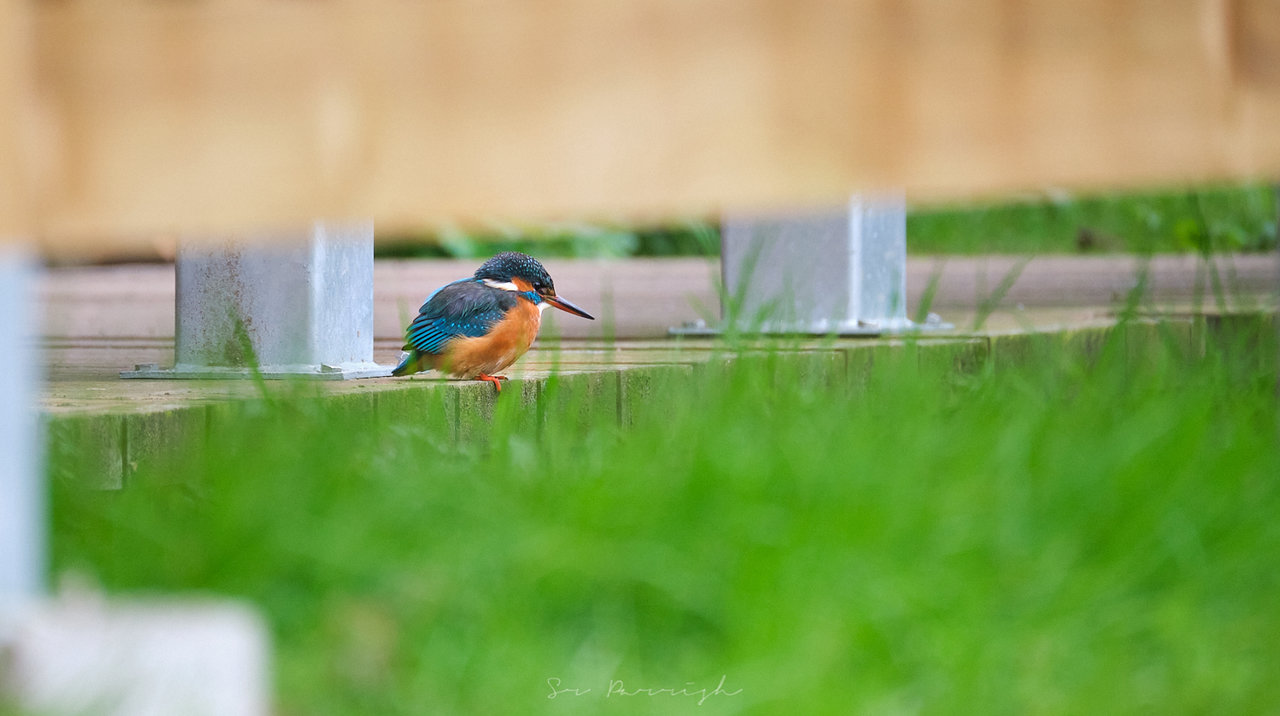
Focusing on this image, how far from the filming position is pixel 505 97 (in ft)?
4.03

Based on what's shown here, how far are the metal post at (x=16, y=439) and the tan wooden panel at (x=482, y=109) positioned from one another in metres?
0.12

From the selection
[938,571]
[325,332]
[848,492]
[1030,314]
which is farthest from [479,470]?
[1030,314]

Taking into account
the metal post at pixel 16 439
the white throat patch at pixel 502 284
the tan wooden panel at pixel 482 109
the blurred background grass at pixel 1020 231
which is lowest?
the metal post at pixel 16 439

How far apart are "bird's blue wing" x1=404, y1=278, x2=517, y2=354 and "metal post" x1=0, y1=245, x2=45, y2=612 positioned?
160cm

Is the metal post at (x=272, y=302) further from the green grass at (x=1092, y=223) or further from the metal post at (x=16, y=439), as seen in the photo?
the green grass at (x=1092, y=223)

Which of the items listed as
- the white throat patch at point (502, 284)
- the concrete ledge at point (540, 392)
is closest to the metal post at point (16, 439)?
the concrete ledge at point (540, 392)

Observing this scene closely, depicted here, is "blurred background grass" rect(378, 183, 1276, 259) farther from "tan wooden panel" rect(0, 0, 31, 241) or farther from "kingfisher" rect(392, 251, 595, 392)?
"tan wooden panel" rect(0, 0, 31, 241)

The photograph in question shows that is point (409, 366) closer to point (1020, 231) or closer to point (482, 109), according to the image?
point (482, 109)

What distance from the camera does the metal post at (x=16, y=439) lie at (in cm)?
127

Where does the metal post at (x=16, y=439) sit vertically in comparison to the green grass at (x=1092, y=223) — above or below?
below

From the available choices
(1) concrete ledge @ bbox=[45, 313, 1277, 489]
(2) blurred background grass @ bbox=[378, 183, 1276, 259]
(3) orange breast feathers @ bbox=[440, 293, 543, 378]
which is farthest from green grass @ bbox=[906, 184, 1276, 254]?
(3) orange breast feathers @ bbox=[440, 293, 543, 378]

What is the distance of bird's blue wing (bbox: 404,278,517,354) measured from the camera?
115 inches

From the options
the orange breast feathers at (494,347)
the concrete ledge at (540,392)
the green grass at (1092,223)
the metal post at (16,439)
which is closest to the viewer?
the metal post at (16,439)

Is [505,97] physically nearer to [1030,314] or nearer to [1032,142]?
[1032,142]
